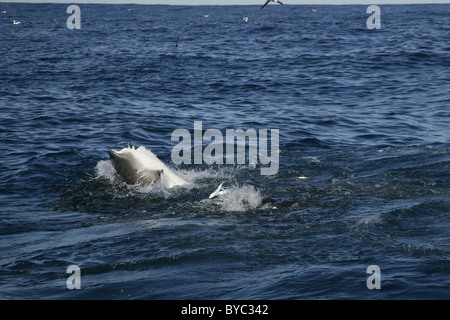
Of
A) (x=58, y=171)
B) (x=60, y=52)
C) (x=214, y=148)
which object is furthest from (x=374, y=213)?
(x=60, y=52)

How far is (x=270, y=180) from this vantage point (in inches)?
537

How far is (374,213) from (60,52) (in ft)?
99.8

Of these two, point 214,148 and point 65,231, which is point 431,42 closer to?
point 214,148

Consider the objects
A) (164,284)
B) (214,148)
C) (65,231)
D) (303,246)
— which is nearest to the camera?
(164,284)

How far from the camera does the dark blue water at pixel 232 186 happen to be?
838 cm

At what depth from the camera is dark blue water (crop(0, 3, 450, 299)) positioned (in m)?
8.38

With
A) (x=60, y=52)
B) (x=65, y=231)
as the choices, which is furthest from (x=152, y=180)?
(x=60, y=52)

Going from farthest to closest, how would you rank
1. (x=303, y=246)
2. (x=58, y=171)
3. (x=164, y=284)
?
(x=58, y=171) < (x=303, y=246) < (x=164, y=284)

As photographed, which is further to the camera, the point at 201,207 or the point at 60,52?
the point at 60,52

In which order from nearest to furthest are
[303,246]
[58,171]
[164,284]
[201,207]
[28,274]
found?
[164,284] → [28,274] → [303,246] → [201,207] → [58,171]

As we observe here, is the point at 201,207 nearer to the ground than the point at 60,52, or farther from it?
nearer to the ground

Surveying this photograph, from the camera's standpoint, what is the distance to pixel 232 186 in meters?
12.9

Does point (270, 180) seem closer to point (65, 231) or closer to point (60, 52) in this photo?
point (65, 231)

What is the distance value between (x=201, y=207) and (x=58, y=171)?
4822 mm
